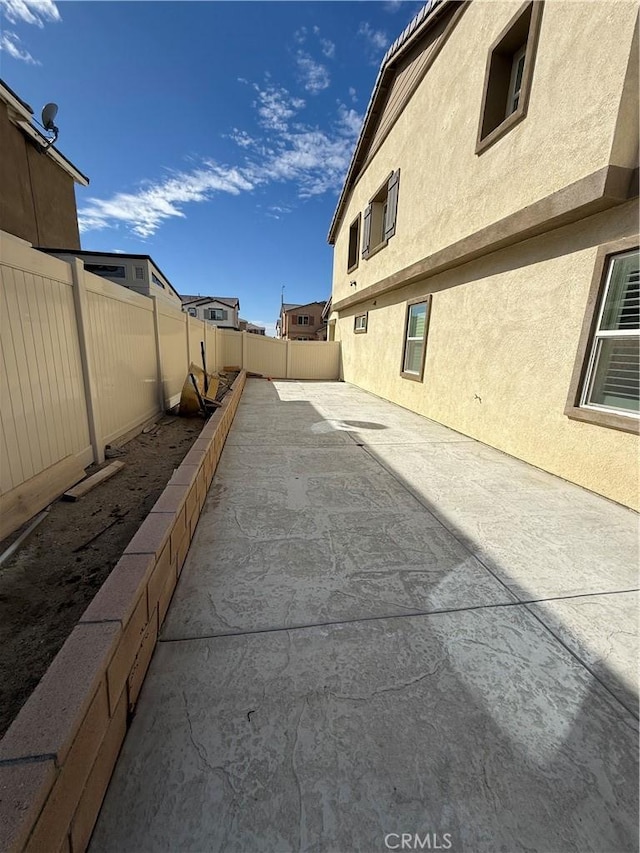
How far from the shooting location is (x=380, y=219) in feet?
32.2

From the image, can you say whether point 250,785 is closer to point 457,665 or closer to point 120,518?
point 457,665

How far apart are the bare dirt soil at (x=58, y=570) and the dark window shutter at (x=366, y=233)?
9.12 metres

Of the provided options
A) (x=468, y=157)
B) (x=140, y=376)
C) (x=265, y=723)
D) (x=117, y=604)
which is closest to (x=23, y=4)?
(x=140, y=376)

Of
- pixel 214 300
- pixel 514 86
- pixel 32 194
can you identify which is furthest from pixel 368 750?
pixel 214 300

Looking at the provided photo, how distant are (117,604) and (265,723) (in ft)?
2.33

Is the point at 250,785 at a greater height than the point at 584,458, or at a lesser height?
lesser

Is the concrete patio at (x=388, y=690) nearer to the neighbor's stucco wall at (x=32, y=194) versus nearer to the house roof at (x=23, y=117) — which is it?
the neighbor's stucco wall at (x=32, y=194)

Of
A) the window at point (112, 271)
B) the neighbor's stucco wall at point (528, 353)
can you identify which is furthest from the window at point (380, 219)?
the window at point (112, 271)

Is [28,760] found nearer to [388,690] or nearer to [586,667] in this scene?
[388,690]

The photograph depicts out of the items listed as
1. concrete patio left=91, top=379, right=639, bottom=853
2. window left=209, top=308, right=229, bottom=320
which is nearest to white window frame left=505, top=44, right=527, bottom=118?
concrete patio left=91, top=379, right=639, bottom=853

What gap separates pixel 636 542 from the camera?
2.61 metres

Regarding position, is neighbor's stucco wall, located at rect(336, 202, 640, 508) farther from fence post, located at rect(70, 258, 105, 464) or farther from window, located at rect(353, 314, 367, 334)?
fence post, located at rect(70, 258, 105, 464)

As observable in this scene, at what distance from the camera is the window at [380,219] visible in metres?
8.05

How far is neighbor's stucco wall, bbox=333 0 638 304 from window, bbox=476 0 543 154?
15 centimetres
